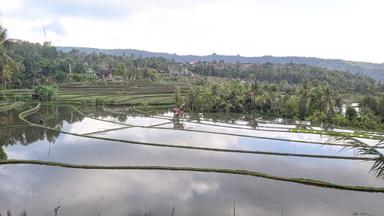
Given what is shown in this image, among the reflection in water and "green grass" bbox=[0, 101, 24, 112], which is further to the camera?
"green grass" bbox=[0, 101, 24, 112]

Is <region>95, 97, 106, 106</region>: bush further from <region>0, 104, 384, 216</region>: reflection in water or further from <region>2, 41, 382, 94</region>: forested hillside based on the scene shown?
<region>0, 104, 384, 216</region>: reflection in water

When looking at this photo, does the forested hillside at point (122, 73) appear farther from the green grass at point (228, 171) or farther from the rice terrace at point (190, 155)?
the green grass at point (228, 171)

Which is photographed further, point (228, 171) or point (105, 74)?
point (105, 74)

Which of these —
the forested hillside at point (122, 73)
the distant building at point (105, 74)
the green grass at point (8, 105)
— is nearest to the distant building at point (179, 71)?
the forested hillside at point (122, 73)

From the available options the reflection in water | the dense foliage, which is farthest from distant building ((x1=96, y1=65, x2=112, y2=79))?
the reflection in water

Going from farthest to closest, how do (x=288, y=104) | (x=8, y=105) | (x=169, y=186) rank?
(x=288, y=104), (x=8, y=105), (x=169, y=186)

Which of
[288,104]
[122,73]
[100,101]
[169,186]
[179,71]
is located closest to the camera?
[169,186]

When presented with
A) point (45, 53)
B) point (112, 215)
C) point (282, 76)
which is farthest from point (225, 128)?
point (45, 53)

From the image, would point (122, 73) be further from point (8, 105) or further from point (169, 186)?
point (169, 186)

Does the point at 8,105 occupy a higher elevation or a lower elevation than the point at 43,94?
lower

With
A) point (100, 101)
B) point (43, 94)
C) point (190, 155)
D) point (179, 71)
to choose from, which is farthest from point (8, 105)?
point (179, 71)

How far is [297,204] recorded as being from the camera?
13.7 meters

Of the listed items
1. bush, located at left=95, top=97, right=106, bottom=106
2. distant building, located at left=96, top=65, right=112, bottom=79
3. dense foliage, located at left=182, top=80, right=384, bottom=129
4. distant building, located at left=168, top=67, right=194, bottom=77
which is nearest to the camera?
dense foliage, located at left=182, top=80, right=384, bottom=129

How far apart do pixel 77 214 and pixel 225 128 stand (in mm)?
21609
